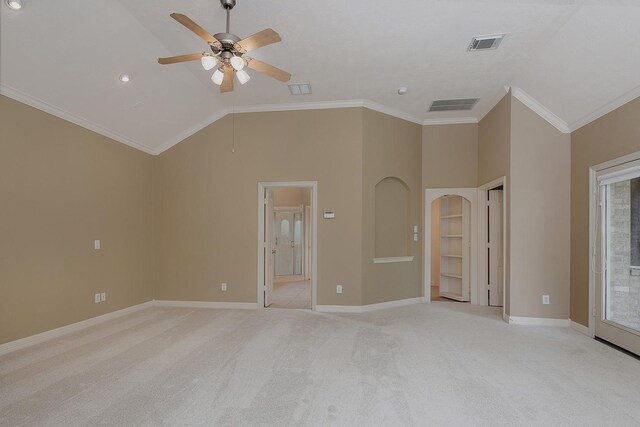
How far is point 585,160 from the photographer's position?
Answer: 415 centimetres

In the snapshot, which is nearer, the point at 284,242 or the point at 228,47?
the point at 228,47

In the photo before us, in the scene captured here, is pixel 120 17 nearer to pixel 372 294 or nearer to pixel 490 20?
pixel 490 20

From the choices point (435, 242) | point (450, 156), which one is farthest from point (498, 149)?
point (435, 242)

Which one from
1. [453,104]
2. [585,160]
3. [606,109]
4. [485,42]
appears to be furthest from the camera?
[453,104]

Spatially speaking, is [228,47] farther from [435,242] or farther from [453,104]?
[435,242]

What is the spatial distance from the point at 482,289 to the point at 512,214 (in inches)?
73.6

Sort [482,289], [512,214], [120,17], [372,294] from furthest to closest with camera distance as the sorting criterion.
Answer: [482,289] < [372,294] < [512,214] < [120,17]

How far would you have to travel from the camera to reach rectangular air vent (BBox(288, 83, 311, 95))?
4.78m

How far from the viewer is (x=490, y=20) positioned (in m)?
3.27

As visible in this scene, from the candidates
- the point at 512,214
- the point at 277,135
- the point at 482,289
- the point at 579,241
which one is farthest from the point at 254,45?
the point at 482,289

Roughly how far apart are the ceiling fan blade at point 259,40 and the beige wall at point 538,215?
148 inches

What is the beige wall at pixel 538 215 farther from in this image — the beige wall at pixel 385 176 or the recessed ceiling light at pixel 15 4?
the recessed ceiling light at pixel 15 4

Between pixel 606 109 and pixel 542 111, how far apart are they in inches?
31.9

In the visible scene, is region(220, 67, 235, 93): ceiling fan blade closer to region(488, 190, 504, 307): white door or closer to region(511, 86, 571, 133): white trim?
region(511, 86, 571, 133): white trim
